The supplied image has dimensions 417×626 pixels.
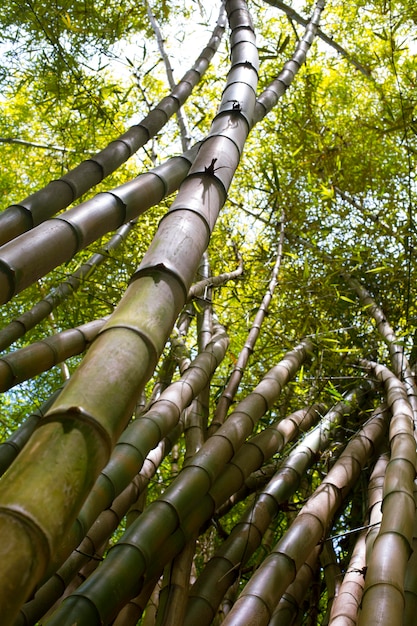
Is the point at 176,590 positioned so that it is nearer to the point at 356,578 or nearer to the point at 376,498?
the point at 356,578

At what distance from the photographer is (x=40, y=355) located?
7.07 ft

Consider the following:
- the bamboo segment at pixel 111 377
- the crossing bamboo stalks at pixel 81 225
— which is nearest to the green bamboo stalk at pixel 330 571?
the bamboo segment at pixel 111 377

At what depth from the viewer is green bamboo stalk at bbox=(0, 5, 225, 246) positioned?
175 cm

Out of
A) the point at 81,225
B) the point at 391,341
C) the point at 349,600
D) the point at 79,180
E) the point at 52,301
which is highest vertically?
the point at 391,341

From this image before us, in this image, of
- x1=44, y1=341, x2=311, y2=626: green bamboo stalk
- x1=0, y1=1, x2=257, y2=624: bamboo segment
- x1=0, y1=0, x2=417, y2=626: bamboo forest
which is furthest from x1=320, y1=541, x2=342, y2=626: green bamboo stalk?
x1=0, y1=1, x2=257, y2=624: bamboo segment

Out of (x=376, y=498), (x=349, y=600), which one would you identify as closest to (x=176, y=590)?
(x=349, y=600)

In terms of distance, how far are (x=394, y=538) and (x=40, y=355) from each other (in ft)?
4.07

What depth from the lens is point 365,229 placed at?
3.44m

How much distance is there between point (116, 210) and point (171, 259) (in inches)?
21.3

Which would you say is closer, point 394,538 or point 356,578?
point 394,538

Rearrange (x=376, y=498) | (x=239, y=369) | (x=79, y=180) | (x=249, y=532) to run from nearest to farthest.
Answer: (x=79, y=180) < (x=249, y=532) < (x=376, y=498) < (x=239, y=369)

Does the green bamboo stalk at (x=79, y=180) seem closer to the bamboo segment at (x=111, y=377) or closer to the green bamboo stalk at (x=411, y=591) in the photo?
the bamboo segment at (x=111, y=377)

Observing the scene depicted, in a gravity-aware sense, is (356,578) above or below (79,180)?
below

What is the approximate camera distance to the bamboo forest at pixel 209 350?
3.62ft
